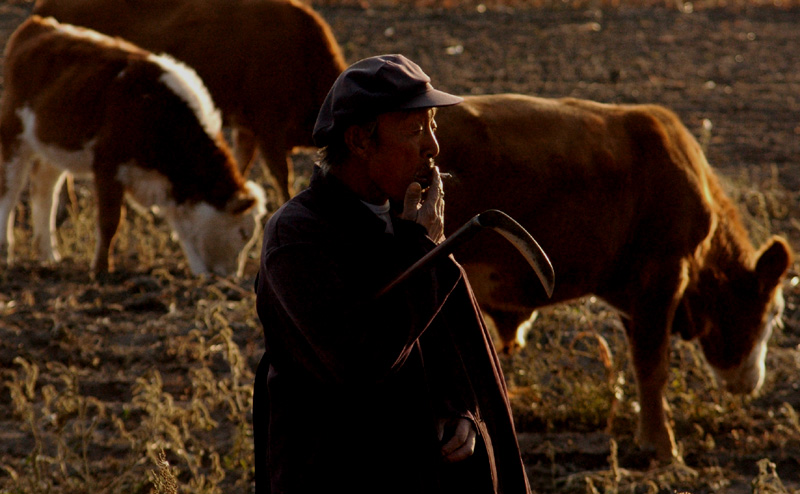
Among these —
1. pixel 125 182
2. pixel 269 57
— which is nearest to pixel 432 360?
pixel 125 182

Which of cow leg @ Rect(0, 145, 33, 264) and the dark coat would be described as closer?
the dark coat

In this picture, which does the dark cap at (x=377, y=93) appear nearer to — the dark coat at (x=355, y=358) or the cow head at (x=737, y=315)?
the dark coat at (x=355, y=358)

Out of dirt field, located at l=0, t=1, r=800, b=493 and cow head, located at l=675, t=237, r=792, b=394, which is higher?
cow head, located at l=675, t=237, r=792, b=394

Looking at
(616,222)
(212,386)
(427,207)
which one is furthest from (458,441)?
(212,386)

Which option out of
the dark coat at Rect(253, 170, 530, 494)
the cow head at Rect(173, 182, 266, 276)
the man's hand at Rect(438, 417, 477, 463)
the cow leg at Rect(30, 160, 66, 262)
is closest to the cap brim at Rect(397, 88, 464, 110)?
the dark coat at Rect(253, 170, 530, 494)

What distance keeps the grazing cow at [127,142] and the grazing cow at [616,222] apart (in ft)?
11.7

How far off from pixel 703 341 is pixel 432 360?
12.5 feet

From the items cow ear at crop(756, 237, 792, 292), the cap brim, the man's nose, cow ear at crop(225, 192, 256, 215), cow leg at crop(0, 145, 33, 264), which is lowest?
cow leg at crop(0, 145, 33, 264)

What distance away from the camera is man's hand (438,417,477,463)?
8.58 ft

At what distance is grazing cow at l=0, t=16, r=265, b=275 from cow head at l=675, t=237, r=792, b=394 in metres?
3.96

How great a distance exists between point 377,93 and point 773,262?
3982 mm

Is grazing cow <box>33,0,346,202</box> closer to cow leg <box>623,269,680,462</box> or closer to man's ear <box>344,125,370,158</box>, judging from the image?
cow leg <box>623,269,680,462</box>

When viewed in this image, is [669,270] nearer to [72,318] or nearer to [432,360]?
[432,360]

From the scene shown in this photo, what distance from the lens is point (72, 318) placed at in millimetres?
7086
